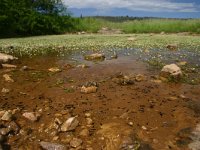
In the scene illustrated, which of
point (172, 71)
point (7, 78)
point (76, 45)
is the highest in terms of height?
point (172, 71)

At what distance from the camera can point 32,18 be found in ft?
123

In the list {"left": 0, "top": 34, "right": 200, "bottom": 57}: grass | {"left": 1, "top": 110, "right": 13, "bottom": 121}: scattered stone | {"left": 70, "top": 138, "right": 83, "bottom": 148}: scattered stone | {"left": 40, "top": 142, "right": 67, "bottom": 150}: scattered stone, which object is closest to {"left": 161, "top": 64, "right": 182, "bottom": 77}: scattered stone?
{"left": 70, "top": 138, "right": 83, "bottom": 148}: scattered stone

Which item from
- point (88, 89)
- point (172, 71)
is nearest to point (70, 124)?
point (88, 89)

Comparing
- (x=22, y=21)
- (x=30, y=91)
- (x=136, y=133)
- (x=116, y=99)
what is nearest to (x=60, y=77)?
(x=30, y=91)

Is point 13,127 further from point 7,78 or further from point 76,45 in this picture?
point 76,45

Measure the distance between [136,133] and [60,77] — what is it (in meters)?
5.43

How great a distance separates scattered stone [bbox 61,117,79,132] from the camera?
706cm

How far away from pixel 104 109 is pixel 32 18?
30846 millimetres

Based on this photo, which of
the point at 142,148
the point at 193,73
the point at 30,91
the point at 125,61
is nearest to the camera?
the point at 142,148

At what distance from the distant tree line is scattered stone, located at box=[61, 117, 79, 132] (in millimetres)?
28297

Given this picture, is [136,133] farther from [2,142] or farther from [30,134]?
[2,142]

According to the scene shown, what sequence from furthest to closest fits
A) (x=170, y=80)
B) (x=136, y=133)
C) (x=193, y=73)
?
(x=193, y=73), (x=170, y=80), (x=136, y=133)

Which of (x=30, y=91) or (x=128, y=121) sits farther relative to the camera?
(x=30, y=91)

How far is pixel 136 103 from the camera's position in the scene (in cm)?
888
